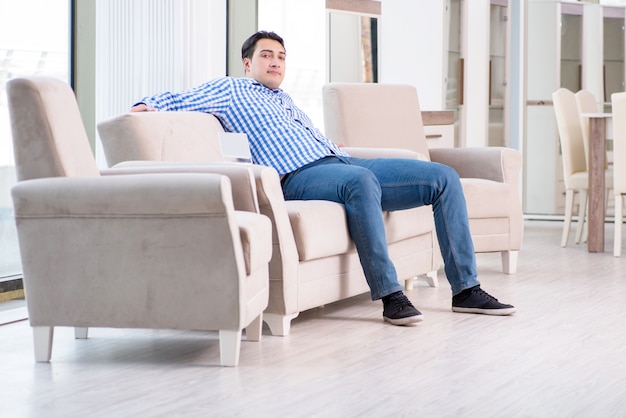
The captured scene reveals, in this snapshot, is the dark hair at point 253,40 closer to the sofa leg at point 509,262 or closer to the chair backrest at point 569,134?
the sofa leg at point 509,262

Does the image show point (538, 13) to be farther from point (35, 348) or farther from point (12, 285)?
point (35, 348)

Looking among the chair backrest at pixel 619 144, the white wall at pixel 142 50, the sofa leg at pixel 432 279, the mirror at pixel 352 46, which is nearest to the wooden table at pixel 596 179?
the chair backrest at pixel 619 144

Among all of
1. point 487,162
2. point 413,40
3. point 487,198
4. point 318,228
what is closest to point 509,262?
point 487,198

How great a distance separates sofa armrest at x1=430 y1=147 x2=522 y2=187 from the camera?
493cm

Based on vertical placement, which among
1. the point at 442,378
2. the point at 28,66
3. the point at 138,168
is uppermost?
the point at 28,66

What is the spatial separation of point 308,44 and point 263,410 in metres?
4.05

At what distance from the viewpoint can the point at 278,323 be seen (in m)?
3.33

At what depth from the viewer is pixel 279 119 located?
12.7 ft

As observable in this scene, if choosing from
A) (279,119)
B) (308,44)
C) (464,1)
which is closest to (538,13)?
(464,1)

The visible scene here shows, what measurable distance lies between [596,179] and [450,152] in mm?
1323

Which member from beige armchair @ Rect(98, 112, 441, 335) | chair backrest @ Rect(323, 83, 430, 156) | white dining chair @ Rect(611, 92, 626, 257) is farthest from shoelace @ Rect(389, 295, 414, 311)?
white dining chair @ Rect(611, 92, 626, 257)

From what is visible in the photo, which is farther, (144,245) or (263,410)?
(144,245)

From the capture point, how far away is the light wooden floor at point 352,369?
2.42 meters

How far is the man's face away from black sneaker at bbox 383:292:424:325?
1.02 meters
